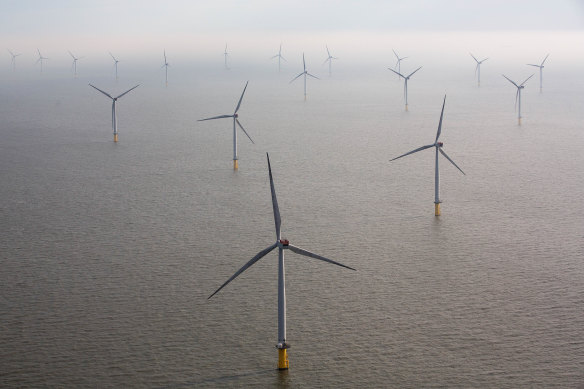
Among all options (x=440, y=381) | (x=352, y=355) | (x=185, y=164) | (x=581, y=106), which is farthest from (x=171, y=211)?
(x=581, y=106)

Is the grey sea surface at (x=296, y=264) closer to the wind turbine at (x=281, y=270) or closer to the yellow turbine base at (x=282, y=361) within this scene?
the yellow turbine base at (x=282, y=361)

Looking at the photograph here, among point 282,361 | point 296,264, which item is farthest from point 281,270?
point 296,264

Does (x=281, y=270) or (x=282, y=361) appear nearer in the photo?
(x=281, y=270)

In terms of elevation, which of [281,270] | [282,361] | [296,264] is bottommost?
[282,361]

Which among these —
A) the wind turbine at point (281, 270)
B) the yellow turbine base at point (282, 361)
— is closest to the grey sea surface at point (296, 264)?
the yellow turbine base at point (282, 361)

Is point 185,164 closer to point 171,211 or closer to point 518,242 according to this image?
point 171,211

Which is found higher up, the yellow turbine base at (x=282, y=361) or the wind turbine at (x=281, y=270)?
the wind turbine at (x=281, y=270)

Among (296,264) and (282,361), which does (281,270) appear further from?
(296,264)

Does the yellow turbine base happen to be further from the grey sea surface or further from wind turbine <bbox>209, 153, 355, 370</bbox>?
the grey sea surface
